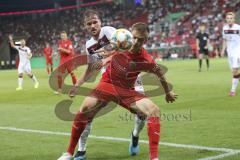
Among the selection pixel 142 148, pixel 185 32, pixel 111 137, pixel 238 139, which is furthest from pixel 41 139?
pixel 185 32

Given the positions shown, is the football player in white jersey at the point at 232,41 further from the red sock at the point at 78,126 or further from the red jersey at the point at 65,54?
the red sock at the point at 78,126

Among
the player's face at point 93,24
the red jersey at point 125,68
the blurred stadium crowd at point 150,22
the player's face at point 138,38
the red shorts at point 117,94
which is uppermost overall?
the player's face at point 93,24

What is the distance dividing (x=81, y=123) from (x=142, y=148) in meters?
1.41

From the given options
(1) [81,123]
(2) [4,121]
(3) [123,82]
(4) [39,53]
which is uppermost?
(3) [123,82]

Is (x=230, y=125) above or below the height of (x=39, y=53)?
above

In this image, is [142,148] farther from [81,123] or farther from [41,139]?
[41,139]

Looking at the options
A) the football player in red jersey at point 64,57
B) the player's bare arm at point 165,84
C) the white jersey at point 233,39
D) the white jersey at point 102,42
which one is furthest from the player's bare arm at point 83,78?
the football player in red jersey at point 64,57

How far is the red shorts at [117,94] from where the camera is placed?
6.34m

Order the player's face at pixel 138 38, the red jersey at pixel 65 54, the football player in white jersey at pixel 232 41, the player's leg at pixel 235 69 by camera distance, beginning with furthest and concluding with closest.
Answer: the red jersey at pixel 65 54 → the football player in white jersey at pixel 232 41 → the player's leg at pixel 235 69 → the player's face at pixel 138 38

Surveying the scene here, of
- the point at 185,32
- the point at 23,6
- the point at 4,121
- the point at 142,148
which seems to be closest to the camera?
the point at 142,148

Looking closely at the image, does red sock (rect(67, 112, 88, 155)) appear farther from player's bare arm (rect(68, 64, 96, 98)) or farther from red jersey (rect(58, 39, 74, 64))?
red jersey (rect(58, 39, 74, 64))

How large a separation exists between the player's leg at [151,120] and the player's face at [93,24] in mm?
1296

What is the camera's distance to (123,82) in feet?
21.0

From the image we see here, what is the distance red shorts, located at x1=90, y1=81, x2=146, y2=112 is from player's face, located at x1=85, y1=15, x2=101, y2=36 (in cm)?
91
